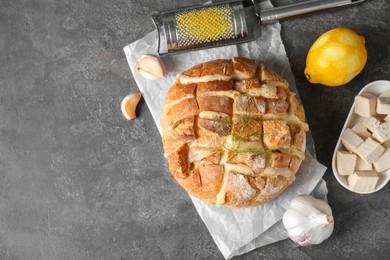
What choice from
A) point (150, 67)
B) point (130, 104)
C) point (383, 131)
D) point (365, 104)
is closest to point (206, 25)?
point (150, 67)

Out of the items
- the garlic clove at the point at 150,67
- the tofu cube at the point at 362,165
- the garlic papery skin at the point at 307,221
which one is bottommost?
the garlic papery skin at the point at 307,221

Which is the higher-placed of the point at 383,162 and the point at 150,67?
the point at 150,67

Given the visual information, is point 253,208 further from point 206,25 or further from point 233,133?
point 206,25

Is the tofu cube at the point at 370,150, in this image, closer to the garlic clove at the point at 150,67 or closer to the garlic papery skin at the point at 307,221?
the garlic papery skin at the point at 307,221

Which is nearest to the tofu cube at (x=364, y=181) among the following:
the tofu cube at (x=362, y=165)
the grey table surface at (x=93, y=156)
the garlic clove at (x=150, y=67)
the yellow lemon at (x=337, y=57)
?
the tofu cube at (x=362, y=165)

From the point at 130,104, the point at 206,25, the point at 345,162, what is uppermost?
the point at 206,25

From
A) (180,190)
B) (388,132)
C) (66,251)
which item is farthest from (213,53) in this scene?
(66,251)

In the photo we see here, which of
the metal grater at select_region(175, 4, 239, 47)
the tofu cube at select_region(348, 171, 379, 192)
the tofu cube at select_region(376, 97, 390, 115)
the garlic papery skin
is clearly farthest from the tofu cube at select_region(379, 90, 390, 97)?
the metal grater at select_region(175, 4, 239, 47)
